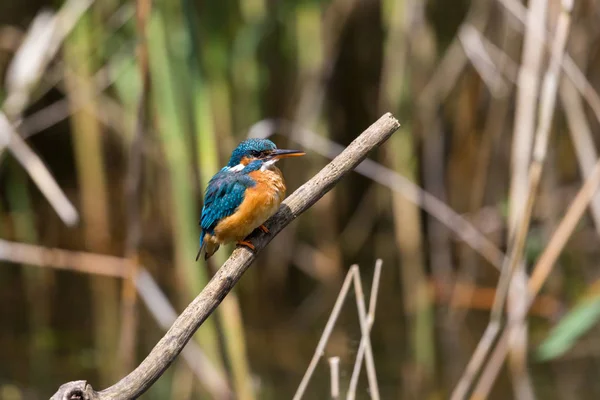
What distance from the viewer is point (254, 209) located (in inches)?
69.7

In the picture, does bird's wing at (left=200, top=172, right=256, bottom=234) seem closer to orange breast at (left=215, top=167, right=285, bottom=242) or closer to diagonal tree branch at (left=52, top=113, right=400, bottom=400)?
orange breast at (left=215, top=167, right=285, bottom=242)

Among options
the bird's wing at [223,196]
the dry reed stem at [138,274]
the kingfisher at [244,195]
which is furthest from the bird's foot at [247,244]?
the dry reed stem at [138,274]

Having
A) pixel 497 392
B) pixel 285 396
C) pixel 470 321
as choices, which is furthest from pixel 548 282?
pixel 285 396

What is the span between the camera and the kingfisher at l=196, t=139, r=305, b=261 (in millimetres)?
1775

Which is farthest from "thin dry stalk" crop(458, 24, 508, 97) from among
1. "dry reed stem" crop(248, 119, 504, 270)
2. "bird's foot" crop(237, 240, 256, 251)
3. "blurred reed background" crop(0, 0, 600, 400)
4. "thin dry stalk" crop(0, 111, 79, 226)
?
"bird's foot" crop(237, 240, 256, 251)

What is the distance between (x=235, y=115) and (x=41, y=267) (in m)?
1.34

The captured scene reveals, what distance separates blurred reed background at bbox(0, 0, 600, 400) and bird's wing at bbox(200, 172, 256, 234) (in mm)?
527

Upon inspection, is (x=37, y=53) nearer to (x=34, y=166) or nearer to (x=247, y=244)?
(x=34, y=166)

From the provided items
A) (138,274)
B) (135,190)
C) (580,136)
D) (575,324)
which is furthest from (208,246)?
(580,136)

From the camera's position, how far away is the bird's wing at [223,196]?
1892 mm

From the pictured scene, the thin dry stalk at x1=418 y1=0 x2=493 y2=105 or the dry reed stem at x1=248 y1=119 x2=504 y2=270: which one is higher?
A: the thin dry stalk at x1=418 y1=0 x2=493 y2=105

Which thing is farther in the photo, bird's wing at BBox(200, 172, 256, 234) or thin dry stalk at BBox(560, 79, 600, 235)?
thin dry stalk at BBox(560, 79, 600, 235)

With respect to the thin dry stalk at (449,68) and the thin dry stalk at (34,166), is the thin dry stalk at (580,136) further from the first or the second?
the thin dry stalk at (34,166)

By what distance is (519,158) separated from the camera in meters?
2.62
